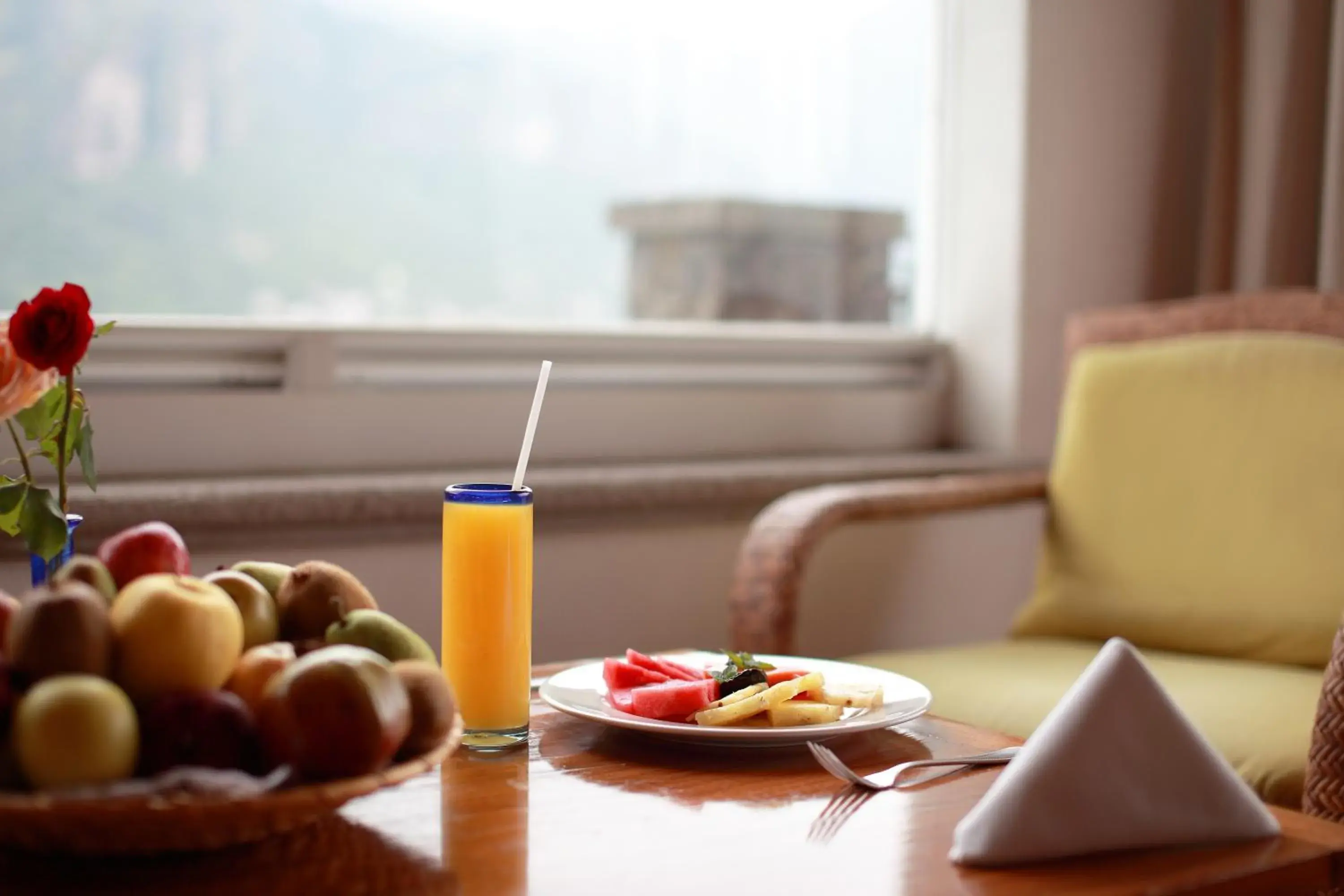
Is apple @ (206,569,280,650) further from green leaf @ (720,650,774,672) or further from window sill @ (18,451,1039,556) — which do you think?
window sill @ (18,451,1039,556)

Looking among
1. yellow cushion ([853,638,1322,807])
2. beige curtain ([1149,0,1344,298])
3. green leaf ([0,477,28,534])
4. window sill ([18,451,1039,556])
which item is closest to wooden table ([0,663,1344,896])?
green leaf ([0,477,28,534])

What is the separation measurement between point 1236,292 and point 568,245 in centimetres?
116

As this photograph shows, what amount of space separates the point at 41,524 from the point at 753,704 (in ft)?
1.59

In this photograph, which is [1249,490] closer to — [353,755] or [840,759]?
[840,759]

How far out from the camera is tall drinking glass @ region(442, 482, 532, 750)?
1.02 metres

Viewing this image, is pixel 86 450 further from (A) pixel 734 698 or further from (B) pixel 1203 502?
(B) pixel 1203 502

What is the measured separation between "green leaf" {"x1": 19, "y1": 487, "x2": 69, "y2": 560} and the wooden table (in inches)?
7.5

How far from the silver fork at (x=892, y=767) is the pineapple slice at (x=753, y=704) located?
4 centimetres

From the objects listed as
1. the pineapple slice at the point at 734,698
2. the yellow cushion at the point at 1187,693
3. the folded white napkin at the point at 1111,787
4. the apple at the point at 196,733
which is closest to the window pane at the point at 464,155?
the yellow cushion at the point at 1187,693

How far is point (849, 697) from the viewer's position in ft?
3.66

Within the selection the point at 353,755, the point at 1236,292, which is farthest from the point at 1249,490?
the point at 353,755

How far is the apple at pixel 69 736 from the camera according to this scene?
2.35ft

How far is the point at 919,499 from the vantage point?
1.95m

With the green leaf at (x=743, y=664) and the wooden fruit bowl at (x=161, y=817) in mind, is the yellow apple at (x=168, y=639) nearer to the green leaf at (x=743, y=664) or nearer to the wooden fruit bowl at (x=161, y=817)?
the wooden fruit bowl at (x=161, y=817)
